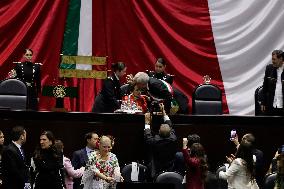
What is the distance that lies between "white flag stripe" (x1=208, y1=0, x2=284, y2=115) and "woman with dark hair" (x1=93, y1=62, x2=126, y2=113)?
11.7ft

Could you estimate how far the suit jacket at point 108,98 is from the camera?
11.6 metres

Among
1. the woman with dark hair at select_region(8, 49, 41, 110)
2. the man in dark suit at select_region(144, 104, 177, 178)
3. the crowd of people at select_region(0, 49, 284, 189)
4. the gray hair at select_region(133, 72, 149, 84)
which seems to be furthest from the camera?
the woman with dark hair at select_region(8, 49, 41, 110)

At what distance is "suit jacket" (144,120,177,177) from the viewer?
33.7ft

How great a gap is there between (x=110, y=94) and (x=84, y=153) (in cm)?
138

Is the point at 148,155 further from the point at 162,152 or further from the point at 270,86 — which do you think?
the point at 270,86

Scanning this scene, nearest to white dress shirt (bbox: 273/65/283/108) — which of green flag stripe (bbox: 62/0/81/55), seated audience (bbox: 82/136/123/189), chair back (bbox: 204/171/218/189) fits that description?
chair back (bbox: 204/171/218/189)

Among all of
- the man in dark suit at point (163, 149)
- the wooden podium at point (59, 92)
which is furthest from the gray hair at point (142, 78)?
the wooden podium at point (59, 92)

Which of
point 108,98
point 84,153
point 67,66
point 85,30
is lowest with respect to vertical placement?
point 84,153

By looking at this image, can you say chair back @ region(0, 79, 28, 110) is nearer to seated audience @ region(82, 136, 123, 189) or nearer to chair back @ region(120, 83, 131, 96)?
chair back @ region(120, 83, 131, 96)

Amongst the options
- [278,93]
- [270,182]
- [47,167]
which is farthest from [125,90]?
[47,167]

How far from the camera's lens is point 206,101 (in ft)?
41.6

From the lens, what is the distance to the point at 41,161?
30.0 feet

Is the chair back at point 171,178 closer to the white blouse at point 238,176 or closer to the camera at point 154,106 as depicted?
the white blouse at point 238,176

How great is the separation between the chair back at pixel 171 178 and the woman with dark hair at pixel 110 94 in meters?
2.13
